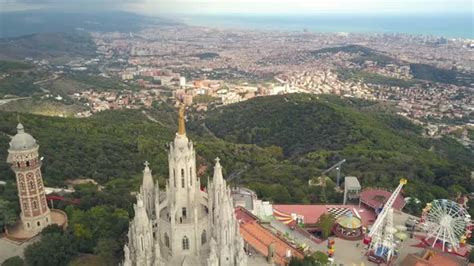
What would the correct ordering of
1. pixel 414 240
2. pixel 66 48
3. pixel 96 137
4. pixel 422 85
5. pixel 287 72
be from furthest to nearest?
pixel 66 48 < pixel 287 72 < pixel 422 85 < pixel 96 137 < pixel 414 240

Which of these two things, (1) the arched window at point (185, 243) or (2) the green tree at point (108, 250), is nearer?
(1) the arched window at point (185, 243)

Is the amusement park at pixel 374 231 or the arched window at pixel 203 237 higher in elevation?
the arched window at pixel 203 237

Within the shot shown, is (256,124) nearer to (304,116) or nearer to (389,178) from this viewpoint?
(304,116)

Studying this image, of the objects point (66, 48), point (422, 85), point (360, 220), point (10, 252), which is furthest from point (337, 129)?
point (66, 48)

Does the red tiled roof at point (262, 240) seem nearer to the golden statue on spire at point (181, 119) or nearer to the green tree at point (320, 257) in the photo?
the green tree at point (320, 257)

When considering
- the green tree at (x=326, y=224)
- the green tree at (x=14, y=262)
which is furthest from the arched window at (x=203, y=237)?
the green tree at (x=326, y=224)

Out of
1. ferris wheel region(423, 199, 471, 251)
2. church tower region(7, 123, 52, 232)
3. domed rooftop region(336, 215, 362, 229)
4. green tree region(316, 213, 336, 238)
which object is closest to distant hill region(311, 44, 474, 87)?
ferris wheel region(423, 199, 471, 251)
